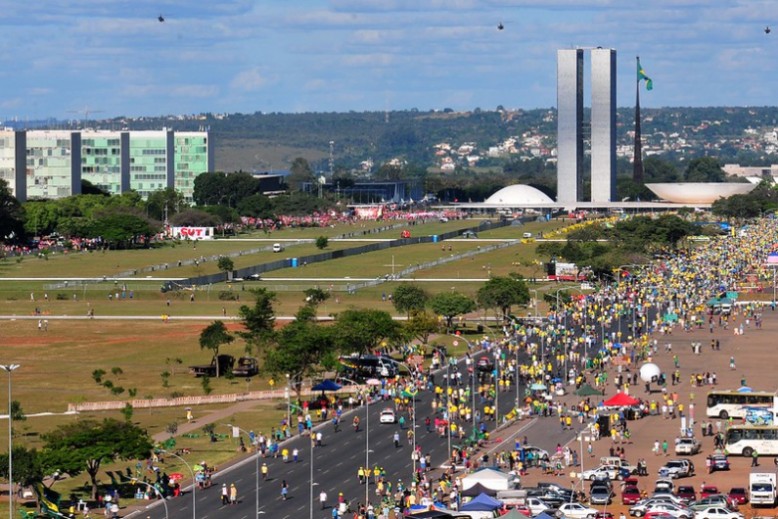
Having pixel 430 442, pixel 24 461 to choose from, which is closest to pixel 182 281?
pixel 430 442

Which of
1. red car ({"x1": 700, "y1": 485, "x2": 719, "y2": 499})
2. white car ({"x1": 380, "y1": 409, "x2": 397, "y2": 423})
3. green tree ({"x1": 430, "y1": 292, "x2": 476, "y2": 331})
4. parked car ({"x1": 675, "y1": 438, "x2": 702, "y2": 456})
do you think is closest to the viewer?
red car ({"x1": 700, "y1": 485, "x2": 719, "y2": 499})

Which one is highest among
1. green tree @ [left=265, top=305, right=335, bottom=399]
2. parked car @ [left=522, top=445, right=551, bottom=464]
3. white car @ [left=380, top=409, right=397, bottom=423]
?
green tree @ [left=265, top=305, right=335, bottom=399]

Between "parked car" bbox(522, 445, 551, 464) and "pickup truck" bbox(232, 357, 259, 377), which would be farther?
"pickup truck" bbox(232, 357, 259, 377)

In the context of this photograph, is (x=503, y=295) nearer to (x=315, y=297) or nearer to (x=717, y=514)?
(x=315, y=297)

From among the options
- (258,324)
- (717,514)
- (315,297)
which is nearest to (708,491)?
(717,514)

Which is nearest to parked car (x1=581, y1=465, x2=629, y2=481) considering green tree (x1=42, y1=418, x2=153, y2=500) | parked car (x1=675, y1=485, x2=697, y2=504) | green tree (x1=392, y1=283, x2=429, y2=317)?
parked car (x1=675, y1=485, x2=697, y2=504)

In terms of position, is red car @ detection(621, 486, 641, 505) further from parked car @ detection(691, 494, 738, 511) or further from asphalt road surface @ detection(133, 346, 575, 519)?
asphalt road surface @ detection(133, 346, 575, 519)

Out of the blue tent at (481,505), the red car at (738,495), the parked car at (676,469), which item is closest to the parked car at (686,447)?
the parked car at (676,469)
